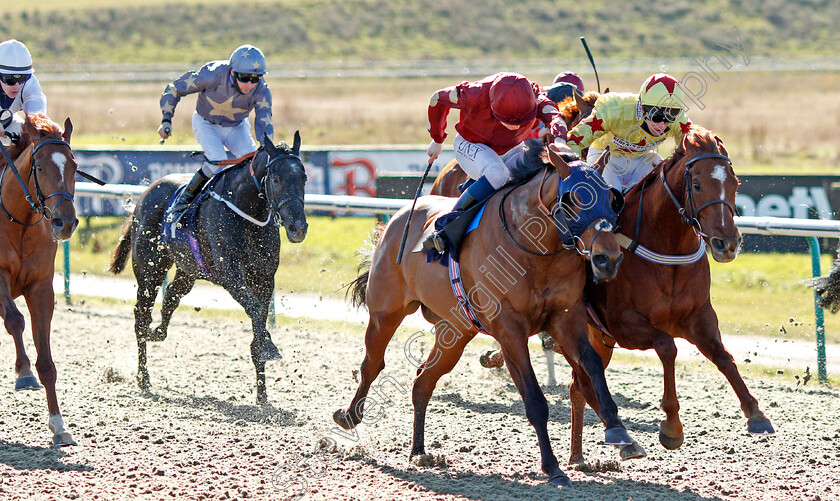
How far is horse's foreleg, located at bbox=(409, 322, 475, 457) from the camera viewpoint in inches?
208

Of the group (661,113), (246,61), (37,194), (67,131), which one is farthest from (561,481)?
(246,61)

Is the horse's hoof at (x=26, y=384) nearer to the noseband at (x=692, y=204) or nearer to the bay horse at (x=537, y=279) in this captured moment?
the bay horse at (x=537, y=279)

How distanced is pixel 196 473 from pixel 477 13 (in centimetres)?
4598

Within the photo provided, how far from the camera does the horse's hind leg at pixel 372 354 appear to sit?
5535 mm

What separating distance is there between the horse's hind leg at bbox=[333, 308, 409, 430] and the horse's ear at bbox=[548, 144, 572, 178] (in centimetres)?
146

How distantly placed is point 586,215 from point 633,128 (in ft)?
3.92

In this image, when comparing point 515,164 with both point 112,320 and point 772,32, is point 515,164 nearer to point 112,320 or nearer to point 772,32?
point 112,320

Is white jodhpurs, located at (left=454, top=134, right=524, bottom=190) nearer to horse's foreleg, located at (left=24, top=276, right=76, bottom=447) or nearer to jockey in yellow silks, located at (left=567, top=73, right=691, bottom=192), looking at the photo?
jockey in yellow silks, located at (left=567, top=73, right=691, bottom=192)

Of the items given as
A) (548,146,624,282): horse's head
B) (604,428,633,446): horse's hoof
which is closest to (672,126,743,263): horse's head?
(548,146,624,282): horse's head

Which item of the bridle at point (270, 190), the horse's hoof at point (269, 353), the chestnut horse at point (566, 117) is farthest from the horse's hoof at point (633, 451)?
the bridle at point (270, 190)

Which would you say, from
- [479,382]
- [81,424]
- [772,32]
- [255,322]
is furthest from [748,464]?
[772,32]

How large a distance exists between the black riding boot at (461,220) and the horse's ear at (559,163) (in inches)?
25.8

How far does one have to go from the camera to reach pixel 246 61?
7016mm

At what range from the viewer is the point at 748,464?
5.16 meters
